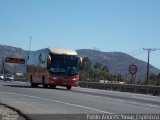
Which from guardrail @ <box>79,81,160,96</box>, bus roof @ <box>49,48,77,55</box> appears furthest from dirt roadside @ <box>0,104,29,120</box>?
guardrail @ <box>79,81,160,96</box>

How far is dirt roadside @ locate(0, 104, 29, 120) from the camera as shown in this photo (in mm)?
17594

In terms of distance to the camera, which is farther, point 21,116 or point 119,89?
point 119,89

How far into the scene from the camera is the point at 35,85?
2026 inches

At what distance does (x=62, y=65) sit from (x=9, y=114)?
25.6 meters

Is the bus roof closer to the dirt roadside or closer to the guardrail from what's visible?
the guardrail

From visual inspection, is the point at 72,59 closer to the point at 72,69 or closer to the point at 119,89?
the point at 72,69

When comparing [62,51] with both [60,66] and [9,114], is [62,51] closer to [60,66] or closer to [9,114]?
[60,66]

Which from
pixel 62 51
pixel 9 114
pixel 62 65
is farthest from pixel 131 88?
pixel 9 114

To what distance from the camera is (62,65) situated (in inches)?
1746

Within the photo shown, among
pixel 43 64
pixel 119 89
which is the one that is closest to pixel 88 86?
pixel 119 89

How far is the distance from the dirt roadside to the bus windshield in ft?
74.5

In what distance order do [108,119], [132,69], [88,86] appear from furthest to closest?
1. [88,86]
2. [132,69]
3. [108,119]

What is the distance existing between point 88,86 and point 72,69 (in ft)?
65.4

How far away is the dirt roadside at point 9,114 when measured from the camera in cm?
1759
